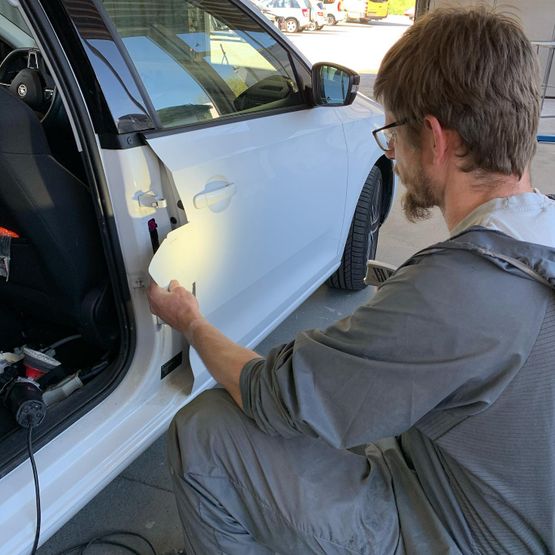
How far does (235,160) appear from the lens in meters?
1.56

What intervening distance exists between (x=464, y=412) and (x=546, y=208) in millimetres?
393

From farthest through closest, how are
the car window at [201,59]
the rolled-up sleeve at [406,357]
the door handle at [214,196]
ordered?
the car window at [201,59], the door handle at [214,196], the rolled-up sleeve at [406,357]

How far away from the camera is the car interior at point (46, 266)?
4.49 feet

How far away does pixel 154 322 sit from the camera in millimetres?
1435

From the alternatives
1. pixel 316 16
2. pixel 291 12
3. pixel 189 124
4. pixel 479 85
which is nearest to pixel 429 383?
pixel 479 85

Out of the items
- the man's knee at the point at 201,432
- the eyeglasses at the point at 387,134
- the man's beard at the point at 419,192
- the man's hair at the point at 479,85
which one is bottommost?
the man's knee at the point at 201,432

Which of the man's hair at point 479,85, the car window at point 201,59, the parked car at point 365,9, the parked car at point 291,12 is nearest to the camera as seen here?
the man's hair at point 479,85

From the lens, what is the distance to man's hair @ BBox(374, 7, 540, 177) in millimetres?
997

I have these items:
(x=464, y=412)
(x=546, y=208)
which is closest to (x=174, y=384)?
(x=464, y=412)

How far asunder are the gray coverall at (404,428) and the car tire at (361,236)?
159 centimetres

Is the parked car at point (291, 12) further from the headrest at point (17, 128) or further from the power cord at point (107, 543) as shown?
the power cord at point (107, 543)

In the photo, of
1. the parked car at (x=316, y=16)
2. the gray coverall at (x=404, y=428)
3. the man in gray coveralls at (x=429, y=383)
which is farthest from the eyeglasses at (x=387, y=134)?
the parked car at (x=316, y=16)

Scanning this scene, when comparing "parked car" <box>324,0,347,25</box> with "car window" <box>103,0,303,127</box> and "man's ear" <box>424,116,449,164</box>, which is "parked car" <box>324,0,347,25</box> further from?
"man's ear" <box>424,116,449,164</box>

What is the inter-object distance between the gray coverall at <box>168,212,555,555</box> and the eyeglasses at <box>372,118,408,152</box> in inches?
12.2
